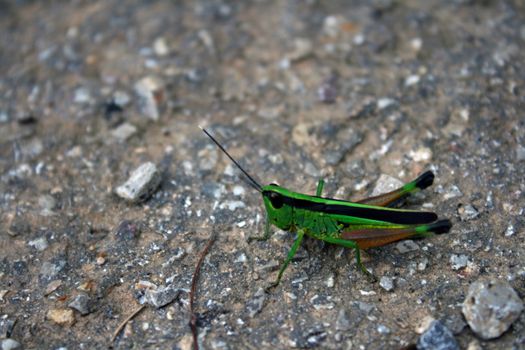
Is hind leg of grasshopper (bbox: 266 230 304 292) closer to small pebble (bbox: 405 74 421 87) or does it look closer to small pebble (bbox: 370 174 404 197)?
small pebble (bbox: 370 174 404 197)

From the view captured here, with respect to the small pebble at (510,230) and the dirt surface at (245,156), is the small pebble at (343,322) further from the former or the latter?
the small pebble at (510,230)

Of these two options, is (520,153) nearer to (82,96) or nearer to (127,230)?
(127,230)

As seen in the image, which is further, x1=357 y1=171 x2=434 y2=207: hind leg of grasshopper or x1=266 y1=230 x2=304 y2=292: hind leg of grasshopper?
x1=357 y1=171 x2=434 y2=207: hind leg of grasshopper

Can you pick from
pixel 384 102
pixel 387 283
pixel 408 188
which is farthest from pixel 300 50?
pixel 387 283

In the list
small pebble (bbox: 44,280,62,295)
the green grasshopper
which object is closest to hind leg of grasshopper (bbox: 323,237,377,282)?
the green grasshopper

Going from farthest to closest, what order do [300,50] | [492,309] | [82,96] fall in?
[300,50], [82,96], [492,309]
